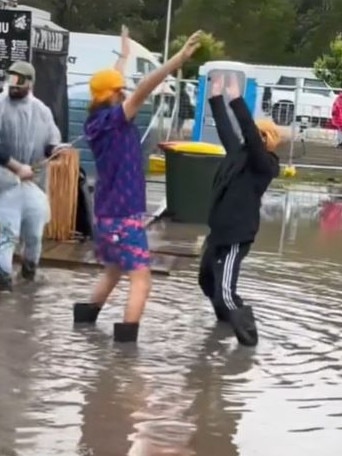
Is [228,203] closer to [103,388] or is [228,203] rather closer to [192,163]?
[103,388]

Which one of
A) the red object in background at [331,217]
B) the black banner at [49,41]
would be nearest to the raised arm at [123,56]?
the black banner at [49,41]

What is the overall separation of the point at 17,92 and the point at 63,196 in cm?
265

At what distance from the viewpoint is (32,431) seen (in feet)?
19.2

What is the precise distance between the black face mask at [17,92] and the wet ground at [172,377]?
1434 millimetres

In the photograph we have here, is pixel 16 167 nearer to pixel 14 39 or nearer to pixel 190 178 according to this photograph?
pixel 14 39

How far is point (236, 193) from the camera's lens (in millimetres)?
8188

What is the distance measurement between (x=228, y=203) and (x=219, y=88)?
30.2 inches

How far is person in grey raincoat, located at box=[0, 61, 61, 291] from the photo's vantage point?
9.27m

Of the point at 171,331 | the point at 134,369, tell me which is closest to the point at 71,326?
the point at 171,331

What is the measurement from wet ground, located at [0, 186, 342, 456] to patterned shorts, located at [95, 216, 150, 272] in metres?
0.50

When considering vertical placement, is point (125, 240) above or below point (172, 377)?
above

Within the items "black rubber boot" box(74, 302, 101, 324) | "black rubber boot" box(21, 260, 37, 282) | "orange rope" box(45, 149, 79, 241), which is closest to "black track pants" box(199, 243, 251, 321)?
"black rubber boot" box(74, 302, 101, 324)

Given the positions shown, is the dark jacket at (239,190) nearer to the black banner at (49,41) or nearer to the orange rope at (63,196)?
the orange rope at (63,196)

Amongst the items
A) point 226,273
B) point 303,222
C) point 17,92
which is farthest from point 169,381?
point 303,222
